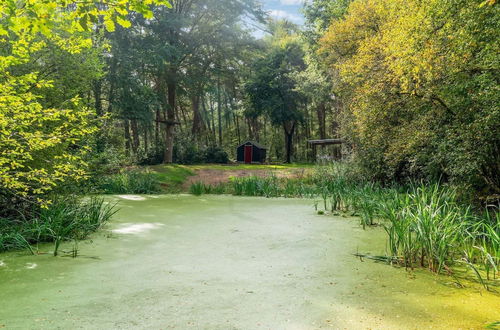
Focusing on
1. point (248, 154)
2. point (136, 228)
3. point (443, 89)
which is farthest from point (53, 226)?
point (248, 154)

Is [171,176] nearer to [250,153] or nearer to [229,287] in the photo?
[229,287]

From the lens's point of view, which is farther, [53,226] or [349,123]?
[349,123]

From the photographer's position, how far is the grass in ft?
13.7

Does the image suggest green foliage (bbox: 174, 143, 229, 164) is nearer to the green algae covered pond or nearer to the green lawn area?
the green lawn area

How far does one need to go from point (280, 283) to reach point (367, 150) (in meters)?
7.71

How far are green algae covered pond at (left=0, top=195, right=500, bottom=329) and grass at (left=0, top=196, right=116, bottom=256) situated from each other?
9.5 inches

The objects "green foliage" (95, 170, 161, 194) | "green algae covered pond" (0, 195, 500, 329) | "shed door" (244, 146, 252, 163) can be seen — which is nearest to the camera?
"green algae covered pond" (0, 195, 500, 329)

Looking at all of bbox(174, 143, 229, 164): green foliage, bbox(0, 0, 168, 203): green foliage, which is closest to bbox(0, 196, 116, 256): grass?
bbox(0, 0, 168, 203): green foliage

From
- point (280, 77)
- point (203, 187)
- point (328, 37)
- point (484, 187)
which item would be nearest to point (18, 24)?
point (484, 187)

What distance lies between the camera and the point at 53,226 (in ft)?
15.3

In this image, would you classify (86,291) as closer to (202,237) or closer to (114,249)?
(114,249)

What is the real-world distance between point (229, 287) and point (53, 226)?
2.96 metres

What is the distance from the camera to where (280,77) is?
2584 cm

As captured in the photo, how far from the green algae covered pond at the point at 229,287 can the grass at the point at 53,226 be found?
0.24 m
